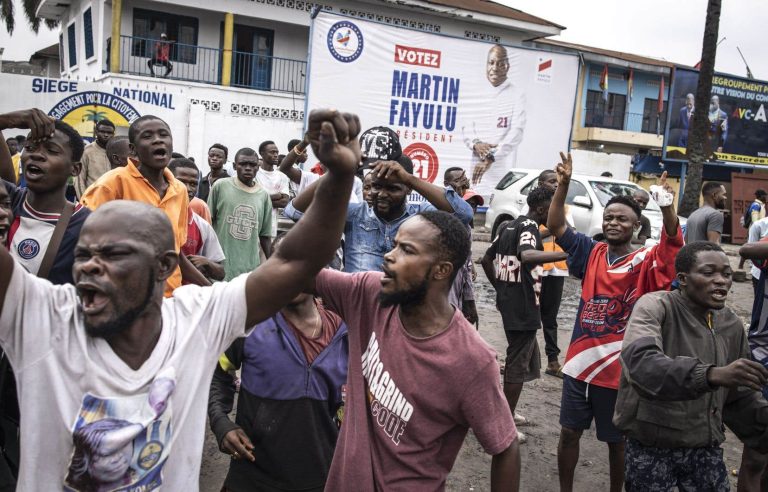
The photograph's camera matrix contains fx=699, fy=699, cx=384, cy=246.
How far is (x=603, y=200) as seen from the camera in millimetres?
13492

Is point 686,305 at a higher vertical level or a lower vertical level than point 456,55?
lower

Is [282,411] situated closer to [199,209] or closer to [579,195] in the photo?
[199,209]

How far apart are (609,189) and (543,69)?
474 cm

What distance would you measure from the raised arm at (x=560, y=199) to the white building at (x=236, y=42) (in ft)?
44.4

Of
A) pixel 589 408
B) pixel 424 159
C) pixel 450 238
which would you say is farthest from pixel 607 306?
pixel 424 159

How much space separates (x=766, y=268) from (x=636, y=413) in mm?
1924

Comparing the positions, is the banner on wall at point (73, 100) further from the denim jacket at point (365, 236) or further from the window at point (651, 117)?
the window at point (651, 117)

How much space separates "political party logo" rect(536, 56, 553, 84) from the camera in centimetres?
1720

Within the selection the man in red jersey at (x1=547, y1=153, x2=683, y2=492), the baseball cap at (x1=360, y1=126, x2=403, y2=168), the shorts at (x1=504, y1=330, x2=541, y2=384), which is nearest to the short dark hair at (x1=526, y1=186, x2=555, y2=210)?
the shorts at (x1=504, y1=330, x2=541, y2=384)

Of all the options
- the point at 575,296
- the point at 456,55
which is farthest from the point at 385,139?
the point at 456,55

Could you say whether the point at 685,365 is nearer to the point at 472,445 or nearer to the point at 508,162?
the point at 472,445

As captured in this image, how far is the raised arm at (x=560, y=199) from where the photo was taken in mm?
4270

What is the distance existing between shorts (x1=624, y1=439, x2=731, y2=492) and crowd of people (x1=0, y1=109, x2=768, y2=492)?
10 mm

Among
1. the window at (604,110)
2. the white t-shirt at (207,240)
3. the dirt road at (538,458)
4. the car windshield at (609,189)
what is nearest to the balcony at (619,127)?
the window at (604,110)
